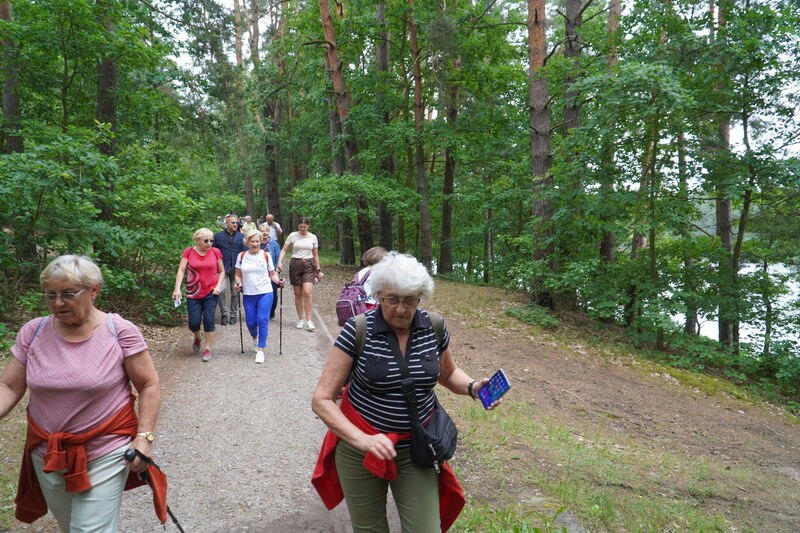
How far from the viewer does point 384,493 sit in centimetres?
252

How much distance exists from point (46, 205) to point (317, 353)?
173 inches

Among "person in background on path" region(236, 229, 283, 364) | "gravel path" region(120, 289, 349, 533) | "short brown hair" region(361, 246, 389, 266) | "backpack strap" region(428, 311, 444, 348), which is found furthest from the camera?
"person in background on path" region(236, 229, 283, 364)

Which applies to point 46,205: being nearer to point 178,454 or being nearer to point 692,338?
point 178,454

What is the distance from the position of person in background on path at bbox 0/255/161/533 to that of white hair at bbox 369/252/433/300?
1284mm

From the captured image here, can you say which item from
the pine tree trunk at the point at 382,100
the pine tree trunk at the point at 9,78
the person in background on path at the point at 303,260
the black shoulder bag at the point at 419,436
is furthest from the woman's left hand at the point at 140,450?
the pine tree trunk at the point at 382,100

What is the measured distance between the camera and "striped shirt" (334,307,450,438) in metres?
2.36

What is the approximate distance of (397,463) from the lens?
96.2 inches

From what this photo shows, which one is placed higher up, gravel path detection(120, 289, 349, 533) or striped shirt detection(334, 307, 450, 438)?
striped shirt detection(334, 307, 450, 438)

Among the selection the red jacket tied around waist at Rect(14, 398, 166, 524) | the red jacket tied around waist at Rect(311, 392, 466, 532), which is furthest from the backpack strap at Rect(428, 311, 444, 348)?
the red jacket tied around waist at Rect(14, 398, 166, 524)

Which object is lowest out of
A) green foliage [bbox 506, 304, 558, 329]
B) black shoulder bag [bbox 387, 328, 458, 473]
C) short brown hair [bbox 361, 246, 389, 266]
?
green foliage [bbox 506, 304, 558, 329]

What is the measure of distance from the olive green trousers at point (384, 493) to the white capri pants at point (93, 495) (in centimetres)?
109

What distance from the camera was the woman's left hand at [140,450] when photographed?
251 cm

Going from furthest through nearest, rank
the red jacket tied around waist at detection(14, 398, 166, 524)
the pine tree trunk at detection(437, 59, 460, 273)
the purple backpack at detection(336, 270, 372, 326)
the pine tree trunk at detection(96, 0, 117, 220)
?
the pine tree trunk at detection(437, 59, 460, 273)
the pine tree trunk at detection(96, 0, 117, 220)
the purple backpack at detection(336, 270, 372, 326)
the red jacket tied around waist at detection(14, 398, 166, 524)

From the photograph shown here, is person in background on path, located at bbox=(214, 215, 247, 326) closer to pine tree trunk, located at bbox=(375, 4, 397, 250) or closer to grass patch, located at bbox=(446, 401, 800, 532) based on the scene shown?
grass patch, located at bbox=(446, 401, 800, 532)
